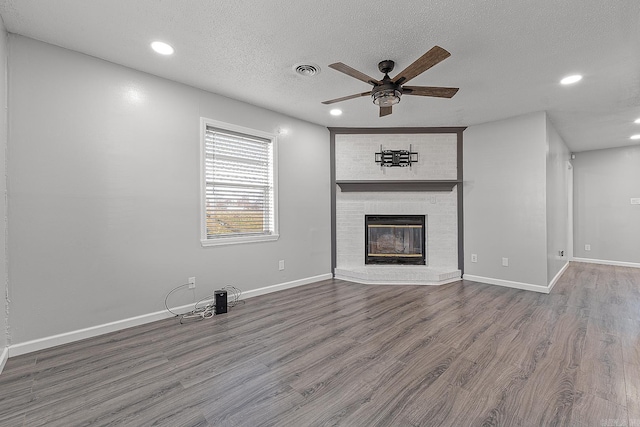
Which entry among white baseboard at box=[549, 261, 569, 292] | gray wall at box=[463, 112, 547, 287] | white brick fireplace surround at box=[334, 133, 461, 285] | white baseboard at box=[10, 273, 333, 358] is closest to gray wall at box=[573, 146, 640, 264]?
white baseboard at box=[549, 261, 569, 292]

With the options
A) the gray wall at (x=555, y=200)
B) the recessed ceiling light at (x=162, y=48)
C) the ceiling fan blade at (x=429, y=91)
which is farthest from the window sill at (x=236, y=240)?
the gray wall at (x=555, y=200)

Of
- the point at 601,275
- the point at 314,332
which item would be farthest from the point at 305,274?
the point at 601,275

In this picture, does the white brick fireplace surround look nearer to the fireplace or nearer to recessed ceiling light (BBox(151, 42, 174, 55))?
the fireplace

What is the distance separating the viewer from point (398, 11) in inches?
78.2

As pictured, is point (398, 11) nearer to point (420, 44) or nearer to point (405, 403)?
point (420, 44)

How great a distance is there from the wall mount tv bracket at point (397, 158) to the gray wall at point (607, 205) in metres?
4.53

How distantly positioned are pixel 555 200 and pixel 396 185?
250 centimetres

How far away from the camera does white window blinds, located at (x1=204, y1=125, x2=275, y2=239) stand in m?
3.34

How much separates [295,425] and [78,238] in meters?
2.38

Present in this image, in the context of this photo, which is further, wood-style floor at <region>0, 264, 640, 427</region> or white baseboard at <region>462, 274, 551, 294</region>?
white baseboard at <region>462, 274, 551, 294</region>

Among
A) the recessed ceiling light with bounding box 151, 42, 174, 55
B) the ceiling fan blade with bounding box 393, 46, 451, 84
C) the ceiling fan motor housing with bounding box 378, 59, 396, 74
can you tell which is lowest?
the ceiling fan blade with bounding box 393, 46, 451, 84

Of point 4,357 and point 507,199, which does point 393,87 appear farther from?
point 4,357

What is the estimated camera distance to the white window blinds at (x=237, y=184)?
334cm

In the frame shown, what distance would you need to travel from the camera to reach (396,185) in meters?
4.75
